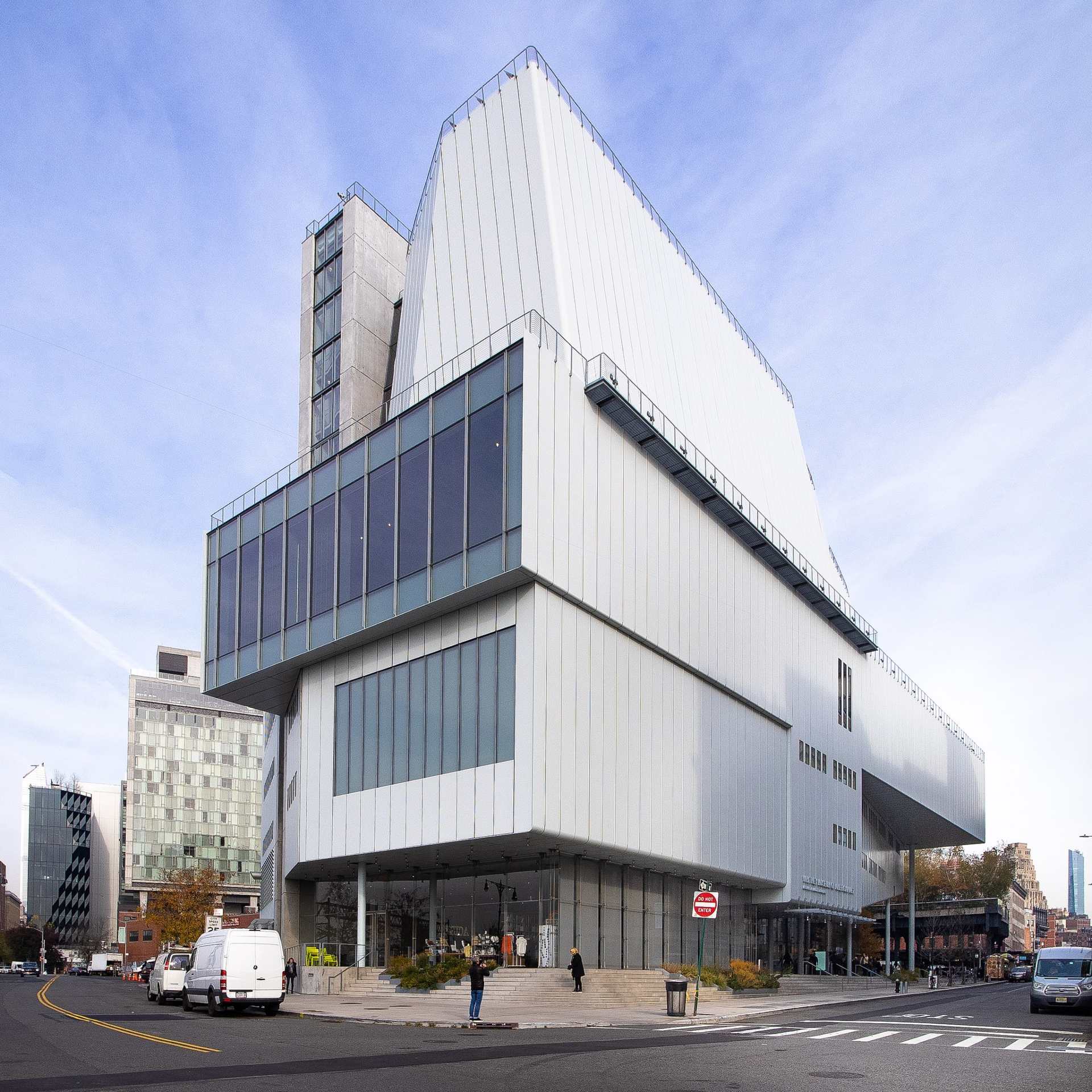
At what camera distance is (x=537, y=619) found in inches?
1470

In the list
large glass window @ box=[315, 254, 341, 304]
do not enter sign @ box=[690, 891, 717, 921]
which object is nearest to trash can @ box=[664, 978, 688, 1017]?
do not enter sign @ box=[690, 891, 717, 921]

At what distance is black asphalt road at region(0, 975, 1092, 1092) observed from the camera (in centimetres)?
1627

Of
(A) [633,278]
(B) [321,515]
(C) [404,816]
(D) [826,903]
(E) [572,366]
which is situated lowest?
(D) [826,903]

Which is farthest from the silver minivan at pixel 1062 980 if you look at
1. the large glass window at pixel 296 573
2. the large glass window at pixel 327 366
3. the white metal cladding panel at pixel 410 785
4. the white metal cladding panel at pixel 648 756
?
the large glass window at pixel 327 366

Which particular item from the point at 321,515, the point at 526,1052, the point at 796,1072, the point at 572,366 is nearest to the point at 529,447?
the point at 572,366

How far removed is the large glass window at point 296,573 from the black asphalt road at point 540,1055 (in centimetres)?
1696

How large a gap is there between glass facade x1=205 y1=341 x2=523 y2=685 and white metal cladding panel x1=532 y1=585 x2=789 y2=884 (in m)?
3.81

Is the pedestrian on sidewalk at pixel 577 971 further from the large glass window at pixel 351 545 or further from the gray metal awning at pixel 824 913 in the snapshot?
the gray metal awning at pixel 824 913

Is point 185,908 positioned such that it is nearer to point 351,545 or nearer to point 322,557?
point 322,557

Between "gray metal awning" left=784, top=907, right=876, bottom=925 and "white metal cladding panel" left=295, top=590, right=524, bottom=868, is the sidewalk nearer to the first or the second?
"white metal cladding panel" left=295, top=590, right=524, bottom=868

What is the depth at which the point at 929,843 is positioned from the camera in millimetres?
98312

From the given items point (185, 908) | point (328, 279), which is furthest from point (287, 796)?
point (185, 908)

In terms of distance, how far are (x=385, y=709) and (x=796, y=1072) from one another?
27.1m

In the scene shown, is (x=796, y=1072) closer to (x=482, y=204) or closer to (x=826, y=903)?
(x=482, y=204)
